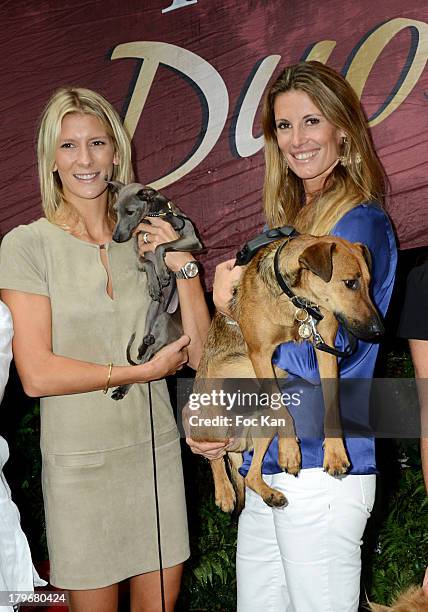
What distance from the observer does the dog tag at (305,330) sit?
2.17 metres

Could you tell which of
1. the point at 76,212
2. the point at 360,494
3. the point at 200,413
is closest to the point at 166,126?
the point at 76,212

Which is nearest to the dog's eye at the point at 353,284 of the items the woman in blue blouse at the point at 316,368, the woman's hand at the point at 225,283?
the woman in blue blouse at the point at 316,368

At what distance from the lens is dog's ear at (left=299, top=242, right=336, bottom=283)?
2057mm

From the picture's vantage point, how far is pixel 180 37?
2732mm

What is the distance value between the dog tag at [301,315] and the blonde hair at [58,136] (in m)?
0.71

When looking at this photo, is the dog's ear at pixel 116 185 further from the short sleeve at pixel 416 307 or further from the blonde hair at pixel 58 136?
the short sleeve at pixel 416 307

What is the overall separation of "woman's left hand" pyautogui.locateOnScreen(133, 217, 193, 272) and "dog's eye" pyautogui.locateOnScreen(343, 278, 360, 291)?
2.01 ft

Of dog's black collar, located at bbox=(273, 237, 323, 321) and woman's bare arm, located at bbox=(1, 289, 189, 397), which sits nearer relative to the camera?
dog's black collar, located at bbox=(273, 237, 323, 321)

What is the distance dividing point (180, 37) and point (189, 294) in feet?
2.93

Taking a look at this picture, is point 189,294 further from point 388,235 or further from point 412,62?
point 412,62

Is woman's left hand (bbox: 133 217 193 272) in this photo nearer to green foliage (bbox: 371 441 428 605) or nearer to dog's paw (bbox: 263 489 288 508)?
dog's paw (bbox: 263 489 288 508)

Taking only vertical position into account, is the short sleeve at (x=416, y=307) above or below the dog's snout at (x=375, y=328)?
above

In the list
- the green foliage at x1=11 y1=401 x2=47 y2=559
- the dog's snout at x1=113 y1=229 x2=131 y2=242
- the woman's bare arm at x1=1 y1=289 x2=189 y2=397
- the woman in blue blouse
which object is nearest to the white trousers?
the woman in blue blouse

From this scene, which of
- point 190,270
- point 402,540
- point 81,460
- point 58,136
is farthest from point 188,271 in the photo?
point 402,540
